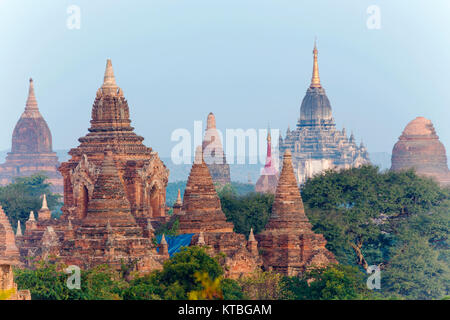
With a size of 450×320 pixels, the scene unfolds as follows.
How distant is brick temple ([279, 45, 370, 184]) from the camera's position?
589 feet

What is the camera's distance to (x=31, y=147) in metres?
156

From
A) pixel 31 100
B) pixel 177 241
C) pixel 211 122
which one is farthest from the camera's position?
pixel 31 100

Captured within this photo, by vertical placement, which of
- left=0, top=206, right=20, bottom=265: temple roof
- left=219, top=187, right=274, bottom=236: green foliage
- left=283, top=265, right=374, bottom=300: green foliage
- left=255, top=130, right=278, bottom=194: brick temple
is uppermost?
left=255, top=130, right=278, bottom=194: brick temple

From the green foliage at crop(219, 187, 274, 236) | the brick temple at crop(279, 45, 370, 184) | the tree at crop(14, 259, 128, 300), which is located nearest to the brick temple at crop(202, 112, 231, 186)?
the brick temple at crop(279, 45, 370, 184)

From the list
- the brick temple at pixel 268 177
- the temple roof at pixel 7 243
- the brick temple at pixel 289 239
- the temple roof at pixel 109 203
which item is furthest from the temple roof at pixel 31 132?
the temple roof at pixel 109 203

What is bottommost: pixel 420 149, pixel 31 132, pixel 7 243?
pixel 7 243

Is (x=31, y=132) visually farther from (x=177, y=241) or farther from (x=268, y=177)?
(x=177, y=241)

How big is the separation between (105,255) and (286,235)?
349 inches

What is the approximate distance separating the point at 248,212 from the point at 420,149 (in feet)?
225

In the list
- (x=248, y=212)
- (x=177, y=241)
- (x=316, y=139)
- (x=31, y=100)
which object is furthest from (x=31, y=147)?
(x=177, y=241)

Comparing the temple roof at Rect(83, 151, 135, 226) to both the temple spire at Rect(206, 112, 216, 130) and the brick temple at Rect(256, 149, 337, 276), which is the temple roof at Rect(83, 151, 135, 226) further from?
the temple spire at Rect(206, 112, 216, 130)

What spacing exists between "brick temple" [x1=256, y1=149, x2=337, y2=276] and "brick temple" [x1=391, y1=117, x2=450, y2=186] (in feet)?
249

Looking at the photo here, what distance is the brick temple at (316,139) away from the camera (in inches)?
7072

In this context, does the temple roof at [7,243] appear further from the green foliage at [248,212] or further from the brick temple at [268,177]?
the brick temple at [268,177]
